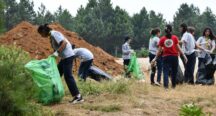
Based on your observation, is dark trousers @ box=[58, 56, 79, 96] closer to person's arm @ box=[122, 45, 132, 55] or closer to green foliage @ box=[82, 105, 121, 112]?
green foliage @ box=[82, 105, 121, 112]

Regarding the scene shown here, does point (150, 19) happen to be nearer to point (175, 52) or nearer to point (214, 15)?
point (214, 15)

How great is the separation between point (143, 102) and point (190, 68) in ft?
14.1

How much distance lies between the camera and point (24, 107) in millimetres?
6094

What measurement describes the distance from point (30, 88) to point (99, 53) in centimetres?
1586

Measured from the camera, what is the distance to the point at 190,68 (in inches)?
529

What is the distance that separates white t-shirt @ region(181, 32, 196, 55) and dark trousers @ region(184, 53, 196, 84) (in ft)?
0.40

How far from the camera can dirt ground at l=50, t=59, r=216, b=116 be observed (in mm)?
8492

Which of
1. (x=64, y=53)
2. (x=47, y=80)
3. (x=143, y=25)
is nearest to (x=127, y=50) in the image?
(x=64, y=53)

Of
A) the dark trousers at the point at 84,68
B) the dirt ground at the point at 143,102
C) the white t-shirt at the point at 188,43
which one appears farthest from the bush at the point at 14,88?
the white t-shirt at the point at 188,43

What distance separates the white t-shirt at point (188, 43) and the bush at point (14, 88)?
7.38 metres

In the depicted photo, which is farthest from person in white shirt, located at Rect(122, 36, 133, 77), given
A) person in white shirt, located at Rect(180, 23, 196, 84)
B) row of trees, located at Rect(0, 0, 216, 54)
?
row of trees, located at Rect(0, 0, 216, 54)

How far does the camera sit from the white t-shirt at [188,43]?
13.2 m

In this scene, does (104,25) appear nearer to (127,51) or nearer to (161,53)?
(127,51)

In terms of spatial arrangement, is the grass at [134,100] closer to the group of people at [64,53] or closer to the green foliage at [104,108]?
the green foliage at [104,108]
